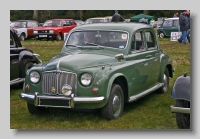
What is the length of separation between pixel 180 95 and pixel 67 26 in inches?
234

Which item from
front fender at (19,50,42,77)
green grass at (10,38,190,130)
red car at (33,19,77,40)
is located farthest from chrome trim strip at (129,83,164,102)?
red car at (33,19,77,40)

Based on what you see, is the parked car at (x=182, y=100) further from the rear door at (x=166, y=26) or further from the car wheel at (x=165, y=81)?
the rear door at (x=166, y=26)

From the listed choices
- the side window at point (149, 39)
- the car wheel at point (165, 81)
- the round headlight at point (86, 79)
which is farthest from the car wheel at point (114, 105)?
the car wheel at point (165, 81)

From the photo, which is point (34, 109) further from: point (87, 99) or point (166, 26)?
point (166, 26)

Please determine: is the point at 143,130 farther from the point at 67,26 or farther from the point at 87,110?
the point at 67,26

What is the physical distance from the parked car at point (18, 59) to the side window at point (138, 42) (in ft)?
8.07

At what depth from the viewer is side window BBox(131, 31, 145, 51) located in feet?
23.9

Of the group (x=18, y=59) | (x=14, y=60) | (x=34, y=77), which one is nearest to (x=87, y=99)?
(x=34, y=77)

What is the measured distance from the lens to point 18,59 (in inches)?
331

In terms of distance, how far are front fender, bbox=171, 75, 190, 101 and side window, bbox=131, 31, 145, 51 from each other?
4.90 ft

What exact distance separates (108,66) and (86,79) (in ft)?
1.55

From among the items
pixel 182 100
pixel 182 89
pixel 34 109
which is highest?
pixel 182 89

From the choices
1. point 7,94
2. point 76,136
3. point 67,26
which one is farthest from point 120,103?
point 67,26

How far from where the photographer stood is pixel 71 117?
6.61m
